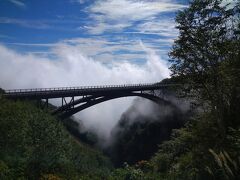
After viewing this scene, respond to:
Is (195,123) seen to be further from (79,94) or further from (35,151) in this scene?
(79,94)

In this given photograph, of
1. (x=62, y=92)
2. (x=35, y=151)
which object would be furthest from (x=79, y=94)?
(x=35, y=151)

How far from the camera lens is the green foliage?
483 inches

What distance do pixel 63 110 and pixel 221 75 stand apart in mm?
41993

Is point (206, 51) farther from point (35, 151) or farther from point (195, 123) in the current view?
point (35, 151)

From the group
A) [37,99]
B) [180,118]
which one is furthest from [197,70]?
[180,118]

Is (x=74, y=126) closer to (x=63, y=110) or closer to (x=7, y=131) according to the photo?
(x=63, y=110)

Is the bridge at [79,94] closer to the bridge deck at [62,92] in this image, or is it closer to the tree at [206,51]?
the bridge deck at [62,92]

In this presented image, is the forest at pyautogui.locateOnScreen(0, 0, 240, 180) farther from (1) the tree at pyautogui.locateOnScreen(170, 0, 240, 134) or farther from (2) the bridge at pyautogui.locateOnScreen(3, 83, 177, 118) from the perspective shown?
(2) the bridge at pyautogui.locateOnScreen(3, 83, 177, 118)

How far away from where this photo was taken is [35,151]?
18125 mm

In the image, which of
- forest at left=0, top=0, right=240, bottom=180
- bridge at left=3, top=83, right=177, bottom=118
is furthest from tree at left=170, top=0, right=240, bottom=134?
bridge at left=3, top=83, right=177, bottom=118

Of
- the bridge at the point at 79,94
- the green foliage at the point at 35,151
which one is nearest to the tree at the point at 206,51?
the green foliage at the point at 35,151

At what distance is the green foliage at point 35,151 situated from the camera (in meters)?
12.3

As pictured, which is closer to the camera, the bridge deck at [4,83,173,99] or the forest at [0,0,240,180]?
the forest at [0,0,240,180]

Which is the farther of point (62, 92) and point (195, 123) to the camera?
point (62, 92)
